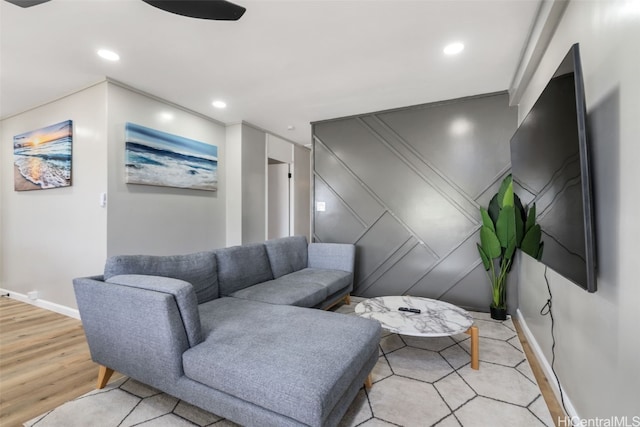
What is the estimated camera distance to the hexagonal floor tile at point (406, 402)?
1479 millimetres

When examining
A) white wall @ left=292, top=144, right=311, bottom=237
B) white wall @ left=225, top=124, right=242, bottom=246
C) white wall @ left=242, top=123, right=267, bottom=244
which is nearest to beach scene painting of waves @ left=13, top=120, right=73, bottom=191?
white wall @ left=225, top=124, right=242, bottom=246

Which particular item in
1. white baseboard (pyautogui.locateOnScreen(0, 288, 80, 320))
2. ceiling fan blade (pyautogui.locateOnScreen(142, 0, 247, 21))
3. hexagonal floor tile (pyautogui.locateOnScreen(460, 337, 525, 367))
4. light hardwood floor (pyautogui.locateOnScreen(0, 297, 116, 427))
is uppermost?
ceiling fan blade (pyautogui.locateOnScreen(142, 0, 247, 21))

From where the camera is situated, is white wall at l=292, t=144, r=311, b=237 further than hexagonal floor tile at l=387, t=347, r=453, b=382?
Yes

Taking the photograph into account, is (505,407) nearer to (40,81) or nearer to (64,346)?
(64,346)

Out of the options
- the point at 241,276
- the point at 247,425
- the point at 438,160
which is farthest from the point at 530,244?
the point at 241,276

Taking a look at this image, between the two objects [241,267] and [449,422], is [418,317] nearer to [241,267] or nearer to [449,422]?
[449,422]

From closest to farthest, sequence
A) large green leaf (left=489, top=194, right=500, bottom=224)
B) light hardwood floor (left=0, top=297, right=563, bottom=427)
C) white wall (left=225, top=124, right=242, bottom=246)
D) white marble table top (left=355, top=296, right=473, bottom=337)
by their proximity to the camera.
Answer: light hardwood floor (left=0, top=297, right=563, bottom=427) < white marble table top (left=355, top=296, right=473, bottom=337) < large green leaf (left=489, top=194, right=500, bottom=224) < white wall (left=225, top=124, right=242, bottom=246)

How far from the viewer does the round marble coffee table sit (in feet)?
6.03

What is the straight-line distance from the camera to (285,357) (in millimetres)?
1255

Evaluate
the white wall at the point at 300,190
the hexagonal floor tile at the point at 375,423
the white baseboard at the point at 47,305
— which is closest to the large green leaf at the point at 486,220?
the hexagonal floor tile at the point at 375,423

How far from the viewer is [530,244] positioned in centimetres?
185

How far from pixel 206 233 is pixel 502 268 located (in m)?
3.49

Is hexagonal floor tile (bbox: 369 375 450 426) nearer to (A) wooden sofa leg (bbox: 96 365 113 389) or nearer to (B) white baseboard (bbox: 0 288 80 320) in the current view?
(A) wooden sofa leg (bbox: 96 365 113 389)

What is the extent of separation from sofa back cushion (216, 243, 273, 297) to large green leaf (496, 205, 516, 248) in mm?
2284
